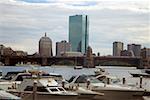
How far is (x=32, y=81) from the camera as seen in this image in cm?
1571

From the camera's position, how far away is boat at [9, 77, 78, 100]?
15430 millimetres

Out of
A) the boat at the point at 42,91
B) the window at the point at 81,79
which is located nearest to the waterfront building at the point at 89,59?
the window at the point at 81,79

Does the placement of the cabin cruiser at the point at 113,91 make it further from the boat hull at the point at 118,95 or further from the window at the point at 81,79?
the window at the point at 81,79

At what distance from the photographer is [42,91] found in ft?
51.2

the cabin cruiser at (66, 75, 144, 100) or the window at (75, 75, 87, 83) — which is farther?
the window at (75, 75, 87, 83)

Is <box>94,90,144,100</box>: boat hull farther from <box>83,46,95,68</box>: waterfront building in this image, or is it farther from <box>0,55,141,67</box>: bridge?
<box>83,46,95,68</box>: waterfront building

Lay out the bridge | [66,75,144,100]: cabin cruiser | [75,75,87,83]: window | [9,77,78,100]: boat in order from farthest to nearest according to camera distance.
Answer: the bridge < [75,75,87,83]: window < [66,75,144,100]: cabin cruiser < [9,77,78,100]: boat

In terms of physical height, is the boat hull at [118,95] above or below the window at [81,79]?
below

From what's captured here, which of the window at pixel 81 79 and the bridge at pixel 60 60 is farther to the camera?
the bridge at pixel 60 60

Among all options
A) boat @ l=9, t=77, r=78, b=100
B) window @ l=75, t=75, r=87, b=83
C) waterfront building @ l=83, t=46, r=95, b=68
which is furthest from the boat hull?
waterfront building @ l=83, t=46, r=95, b=68

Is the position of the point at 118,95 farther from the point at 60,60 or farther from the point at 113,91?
the point at 60,60

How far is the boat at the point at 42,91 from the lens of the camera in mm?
15430

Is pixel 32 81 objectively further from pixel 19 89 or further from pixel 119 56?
pixel 119 56

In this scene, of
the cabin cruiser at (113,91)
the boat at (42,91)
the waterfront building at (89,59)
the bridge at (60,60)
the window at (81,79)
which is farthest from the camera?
the waterfront building at (89,59)
